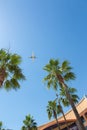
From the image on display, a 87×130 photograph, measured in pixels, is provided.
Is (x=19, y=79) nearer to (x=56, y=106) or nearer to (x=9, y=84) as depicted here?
(x=9, y=84)

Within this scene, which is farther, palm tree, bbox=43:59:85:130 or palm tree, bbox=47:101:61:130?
palm tree, bbox=47:101:61:130

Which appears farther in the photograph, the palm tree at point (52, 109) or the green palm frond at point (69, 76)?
the palm tree at point (52, 109)

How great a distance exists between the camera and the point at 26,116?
134 feet

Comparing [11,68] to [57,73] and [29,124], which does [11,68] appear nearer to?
[57,73]

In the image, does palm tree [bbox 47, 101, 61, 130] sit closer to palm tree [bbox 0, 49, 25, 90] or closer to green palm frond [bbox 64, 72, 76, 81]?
green palm frond [bbox 64, 72, 76, 81]

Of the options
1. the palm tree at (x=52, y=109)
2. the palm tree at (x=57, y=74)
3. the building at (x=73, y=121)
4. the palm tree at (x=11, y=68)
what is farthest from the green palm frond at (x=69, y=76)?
the building at (x=73, y=121)

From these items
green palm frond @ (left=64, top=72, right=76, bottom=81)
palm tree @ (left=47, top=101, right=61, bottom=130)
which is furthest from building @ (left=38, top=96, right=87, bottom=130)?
green palm frond @ (left=64, top=72, right=76, bottom=81)

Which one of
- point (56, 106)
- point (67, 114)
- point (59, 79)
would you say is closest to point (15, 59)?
point (59, 79)

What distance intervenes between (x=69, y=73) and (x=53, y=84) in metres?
2.36

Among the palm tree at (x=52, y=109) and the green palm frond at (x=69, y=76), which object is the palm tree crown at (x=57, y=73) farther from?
the palm tree at (x=52, y=109)

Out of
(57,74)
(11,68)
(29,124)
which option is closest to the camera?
(11,68)

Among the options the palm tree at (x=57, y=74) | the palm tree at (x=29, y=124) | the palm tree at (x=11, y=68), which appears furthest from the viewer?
the palm tree at (x=29, y=124)

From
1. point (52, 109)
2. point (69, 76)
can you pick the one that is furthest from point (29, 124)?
point (69, 76)

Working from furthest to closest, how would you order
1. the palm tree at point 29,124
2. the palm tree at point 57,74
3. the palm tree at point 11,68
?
the palm tree at point 29,124 < the palm tree at point 57,74 < the palm tree at point 11,68
